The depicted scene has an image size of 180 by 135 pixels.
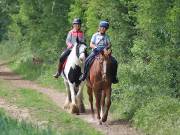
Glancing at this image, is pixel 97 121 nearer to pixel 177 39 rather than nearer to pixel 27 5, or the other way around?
pixel 177 39

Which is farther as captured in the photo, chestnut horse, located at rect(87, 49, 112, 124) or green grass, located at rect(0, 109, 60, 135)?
chestnut horse, located at rect(87, 49, 112, 124)

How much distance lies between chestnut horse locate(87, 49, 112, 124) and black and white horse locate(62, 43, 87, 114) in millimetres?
1208

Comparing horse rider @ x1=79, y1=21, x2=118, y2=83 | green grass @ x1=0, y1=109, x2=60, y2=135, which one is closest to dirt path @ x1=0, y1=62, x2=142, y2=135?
horse rider @ x1=79, y1=21, x2=118, y2=83

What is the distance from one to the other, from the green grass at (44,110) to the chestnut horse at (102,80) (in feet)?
1.91

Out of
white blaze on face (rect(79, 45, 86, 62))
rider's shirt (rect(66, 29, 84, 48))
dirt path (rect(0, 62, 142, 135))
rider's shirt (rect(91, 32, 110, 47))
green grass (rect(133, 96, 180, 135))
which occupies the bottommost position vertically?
dirt path (rect(0, 62, 142, 135))

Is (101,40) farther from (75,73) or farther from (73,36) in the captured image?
(75,73)

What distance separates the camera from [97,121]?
14.2 metres

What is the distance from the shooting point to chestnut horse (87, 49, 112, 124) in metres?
13.4

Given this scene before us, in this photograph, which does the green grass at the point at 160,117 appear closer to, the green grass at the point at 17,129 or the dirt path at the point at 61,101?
the dirt path at the point at 61,101

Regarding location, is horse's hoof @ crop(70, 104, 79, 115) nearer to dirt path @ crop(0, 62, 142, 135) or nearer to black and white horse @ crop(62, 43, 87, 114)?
black and white horse @ crop(62, 43, 87, 114)

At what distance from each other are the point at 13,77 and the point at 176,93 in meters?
14.4

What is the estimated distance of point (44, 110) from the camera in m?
15.6

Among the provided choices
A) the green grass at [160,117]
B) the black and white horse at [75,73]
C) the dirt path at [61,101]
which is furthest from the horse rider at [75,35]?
the green grass at [160,117]

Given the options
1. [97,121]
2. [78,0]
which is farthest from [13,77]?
[97,121]
